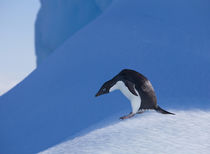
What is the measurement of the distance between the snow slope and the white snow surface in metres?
0.39

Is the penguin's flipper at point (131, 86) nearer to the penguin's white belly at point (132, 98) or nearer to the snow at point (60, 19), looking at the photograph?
the penguin's white belly at point (132, 98)

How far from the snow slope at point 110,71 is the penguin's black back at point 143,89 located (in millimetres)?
477

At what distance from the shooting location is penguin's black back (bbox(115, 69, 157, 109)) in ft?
6.56

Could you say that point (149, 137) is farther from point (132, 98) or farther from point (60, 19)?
point (60, 19)

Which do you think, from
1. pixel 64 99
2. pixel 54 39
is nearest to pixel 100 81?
pixel 64 99

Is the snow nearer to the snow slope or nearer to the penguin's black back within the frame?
the snow slope

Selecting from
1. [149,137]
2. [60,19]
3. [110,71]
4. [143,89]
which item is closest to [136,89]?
[143,89]

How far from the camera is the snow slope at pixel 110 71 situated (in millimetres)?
2691

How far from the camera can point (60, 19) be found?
924 cm

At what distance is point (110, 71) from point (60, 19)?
6.41 meters

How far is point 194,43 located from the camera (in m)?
4.06

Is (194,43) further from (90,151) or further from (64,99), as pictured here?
(90,151)

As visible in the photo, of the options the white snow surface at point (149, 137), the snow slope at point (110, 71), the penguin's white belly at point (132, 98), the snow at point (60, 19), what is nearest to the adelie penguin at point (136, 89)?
the penguin's white belly at point (132, 98)

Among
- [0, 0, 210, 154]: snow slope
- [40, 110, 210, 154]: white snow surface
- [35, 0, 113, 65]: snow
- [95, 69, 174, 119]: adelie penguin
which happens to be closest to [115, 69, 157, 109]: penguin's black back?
[95, 69, 174, 119]: adelie penguin
